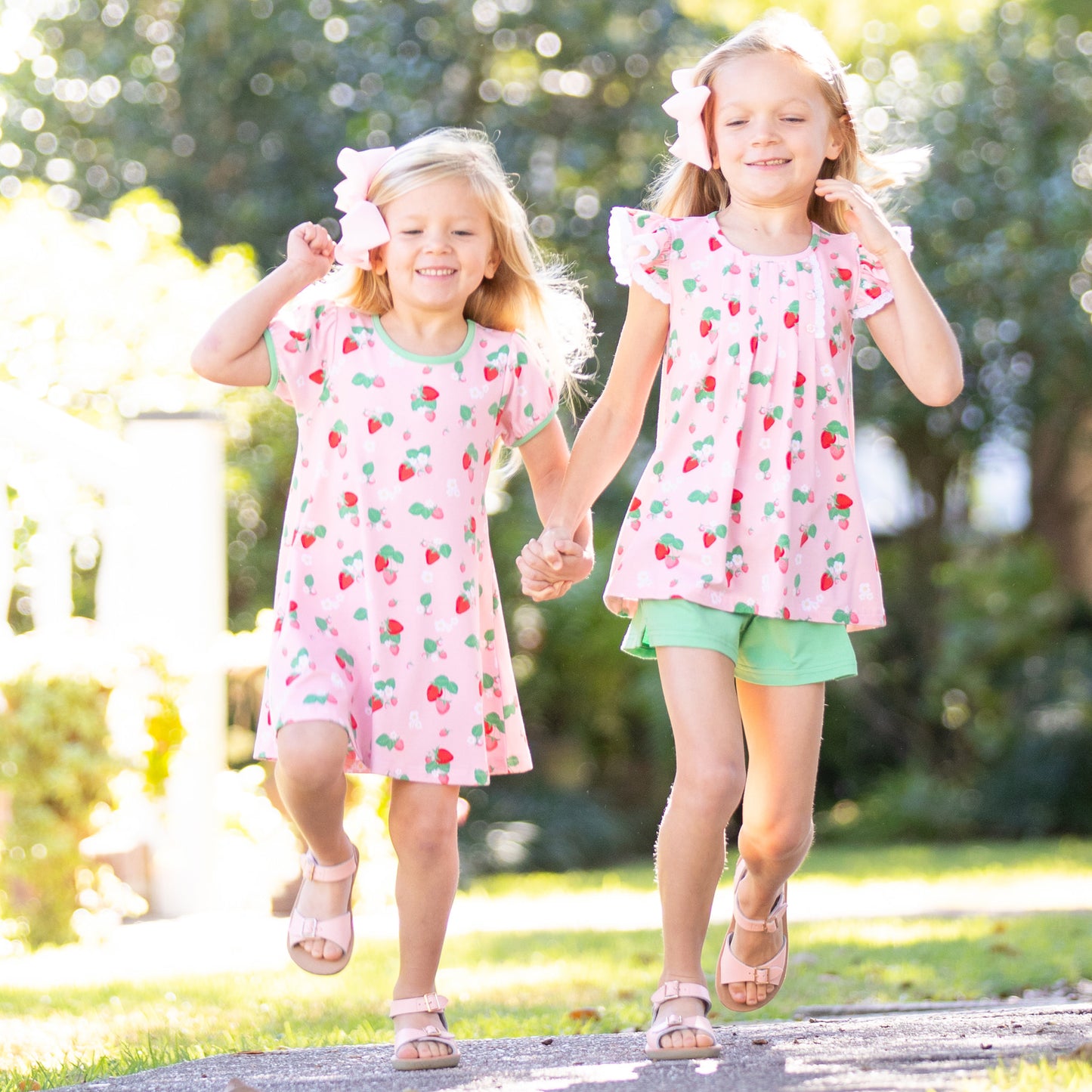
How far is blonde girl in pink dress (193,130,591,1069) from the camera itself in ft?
10.1

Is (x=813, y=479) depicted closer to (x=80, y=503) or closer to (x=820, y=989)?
(x=820, y=989)

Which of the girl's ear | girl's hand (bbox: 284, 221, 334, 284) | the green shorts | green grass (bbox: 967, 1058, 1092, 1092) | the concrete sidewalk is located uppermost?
the girl's ear

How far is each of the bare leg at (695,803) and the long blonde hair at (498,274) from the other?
76 cm

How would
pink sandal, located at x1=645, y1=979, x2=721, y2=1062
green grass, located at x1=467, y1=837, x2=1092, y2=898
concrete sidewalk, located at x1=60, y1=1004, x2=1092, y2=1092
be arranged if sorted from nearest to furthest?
concrete sidewalk, located at x1=60, y1=1004, x2=1092, y2=1092 < pink sandal, located at x1=645, y1=979, x2=721, y2=1062 < green grass, located at x1=467, y1=837, x2=1092, y2=898

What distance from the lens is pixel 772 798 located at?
3.20m

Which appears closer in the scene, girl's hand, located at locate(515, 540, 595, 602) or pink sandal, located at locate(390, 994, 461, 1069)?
pink sandal, located at locate(390, 994, 461, 1069)

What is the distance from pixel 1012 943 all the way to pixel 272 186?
7.57m

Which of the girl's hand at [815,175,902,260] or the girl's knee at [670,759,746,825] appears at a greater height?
the girl's hand at [815,175,902,260]

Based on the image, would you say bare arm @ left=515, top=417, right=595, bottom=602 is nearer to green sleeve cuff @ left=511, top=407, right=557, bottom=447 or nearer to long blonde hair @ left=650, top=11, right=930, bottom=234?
green sleeve cuff @ left=511, top=407, right=557, bottom=447

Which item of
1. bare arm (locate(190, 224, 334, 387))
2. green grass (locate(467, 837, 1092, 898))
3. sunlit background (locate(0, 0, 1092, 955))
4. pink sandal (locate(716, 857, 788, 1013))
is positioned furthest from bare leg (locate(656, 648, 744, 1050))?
green grass (locate(467, 837, 1092, 898))

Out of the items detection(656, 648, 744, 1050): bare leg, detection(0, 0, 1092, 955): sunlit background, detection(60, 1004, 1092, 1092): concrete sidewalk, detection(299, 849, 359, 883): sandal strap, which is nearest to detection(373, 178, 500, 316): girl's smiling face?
detection(656, 648, 744, 1050): bare leg

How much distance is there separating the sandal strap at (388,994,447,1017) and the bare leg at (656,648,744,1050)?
427 millimetres

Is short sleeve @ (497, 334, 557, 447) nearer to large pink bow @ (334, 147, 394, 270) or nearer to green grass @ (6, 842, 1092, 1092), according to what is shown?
large pink bow @ (334, 147, 394, 270)

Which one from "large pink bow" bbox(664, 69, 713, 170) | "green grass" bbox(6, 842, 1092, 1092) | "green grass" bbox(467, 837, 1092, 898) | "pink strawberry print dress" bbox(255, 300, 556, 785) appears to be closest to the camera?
"pink strawberry print dress" bbox(255, 300, 556, 785)
